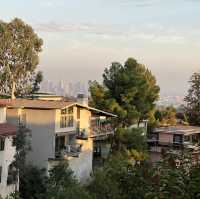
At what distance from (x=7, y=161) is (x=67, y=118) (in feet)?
29.2

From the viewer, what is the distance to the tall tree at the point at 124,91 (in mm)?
43031

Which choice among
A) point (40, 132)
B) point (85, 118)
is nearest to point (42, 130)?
point (40, 132)

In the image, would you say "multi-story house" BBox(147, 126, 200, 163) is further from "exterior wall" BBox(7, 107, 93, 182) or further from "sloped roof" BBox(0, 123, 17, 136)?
"sloped roof" BBox(0, 123, 17, 136)

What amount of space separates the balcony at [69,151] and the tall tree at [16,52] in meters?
13.1

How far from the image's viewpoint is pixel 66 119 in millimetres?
38094

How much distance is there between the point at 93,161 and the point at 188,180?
119 ft

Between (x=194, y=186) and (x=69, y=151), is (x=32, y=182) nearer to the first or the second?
(x=69, y=151)

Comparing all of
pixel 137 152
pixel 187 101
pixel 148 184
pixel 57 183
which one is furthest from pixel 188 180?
pixel 187 101

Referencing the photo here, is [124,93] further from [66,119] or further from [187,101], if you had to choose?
[187,101]

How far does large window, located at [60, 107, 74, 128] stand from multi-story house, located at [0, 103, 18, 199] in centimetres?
685

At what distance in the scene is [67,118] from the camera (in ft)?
125

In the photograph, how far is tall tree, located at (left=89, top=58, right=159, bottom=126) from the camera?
43031 millimetres

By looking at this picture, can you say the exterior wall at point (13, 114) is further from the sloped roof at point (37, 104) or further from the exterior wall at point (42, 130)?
the sloped roof at point (37, 104)

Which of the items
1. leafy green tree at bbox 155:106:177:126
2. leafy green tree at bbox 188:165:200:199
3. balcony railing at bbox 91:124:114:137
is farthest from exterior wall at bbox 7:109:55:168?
leafy green tree at bbox 155:106:177:126
